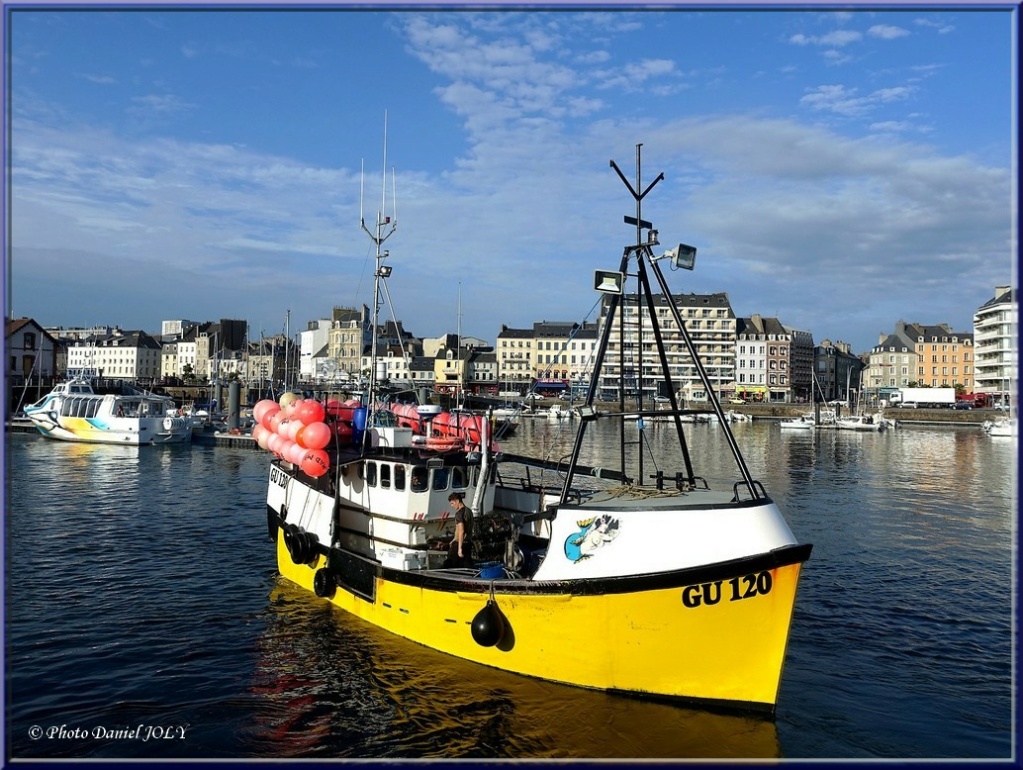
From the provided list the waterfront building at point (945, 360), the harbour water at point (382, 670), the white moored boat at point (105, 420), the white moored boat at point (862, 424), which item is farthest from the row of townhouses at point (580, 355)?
the harbour water at point (382, 670)

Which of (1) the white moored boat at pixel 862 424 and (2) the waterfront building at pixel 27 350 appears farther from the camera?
(1) the white moored boat at pixel 862 424

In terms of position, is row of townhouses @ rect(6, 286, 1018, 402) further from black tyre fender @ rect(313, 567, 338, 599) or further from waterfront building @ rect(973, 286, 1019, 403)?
black tyre fender @ rect(313, 567, 338, 599)

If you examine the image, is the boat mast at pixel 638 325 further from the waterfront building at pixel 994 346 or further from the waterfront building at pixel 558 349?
the waterfront building at pixel 558 349

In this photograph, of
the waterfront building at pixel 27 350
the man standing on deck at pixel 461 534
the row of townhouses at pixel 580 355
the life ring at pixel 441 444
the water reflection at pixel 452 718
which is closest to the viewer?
the water reflection at pixel 452 718

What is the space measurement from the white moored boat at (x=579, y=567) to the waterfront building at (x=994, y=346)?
417 ft

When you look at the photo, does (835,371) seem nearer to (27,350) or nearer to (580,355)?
(580,355)

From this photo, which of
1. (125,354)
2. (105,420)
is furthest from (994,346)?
(125,354)

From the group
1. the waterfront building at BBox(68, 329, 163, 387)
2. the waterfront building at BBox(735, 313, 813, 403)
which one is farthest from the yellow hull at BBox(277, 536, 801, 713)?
the waterfront building at BBox(68, 329, 163, 387)

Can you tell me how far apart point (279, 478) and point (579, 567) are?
43.4 feet

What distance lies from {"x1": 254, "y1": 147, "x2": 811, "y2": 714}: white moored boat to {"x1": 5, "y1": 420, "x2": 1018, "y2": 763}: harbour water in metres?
0.47

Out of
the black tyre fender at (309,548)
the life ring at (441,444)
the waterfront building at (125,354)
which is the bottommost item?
the black tyre fender at (309,548)

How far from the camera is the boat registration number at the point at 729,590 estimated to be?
1277 cm

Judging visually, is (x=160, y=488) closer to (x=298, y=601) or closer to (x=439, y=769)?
(x=298, y=601)

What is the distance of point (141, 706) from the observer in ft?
47.6
